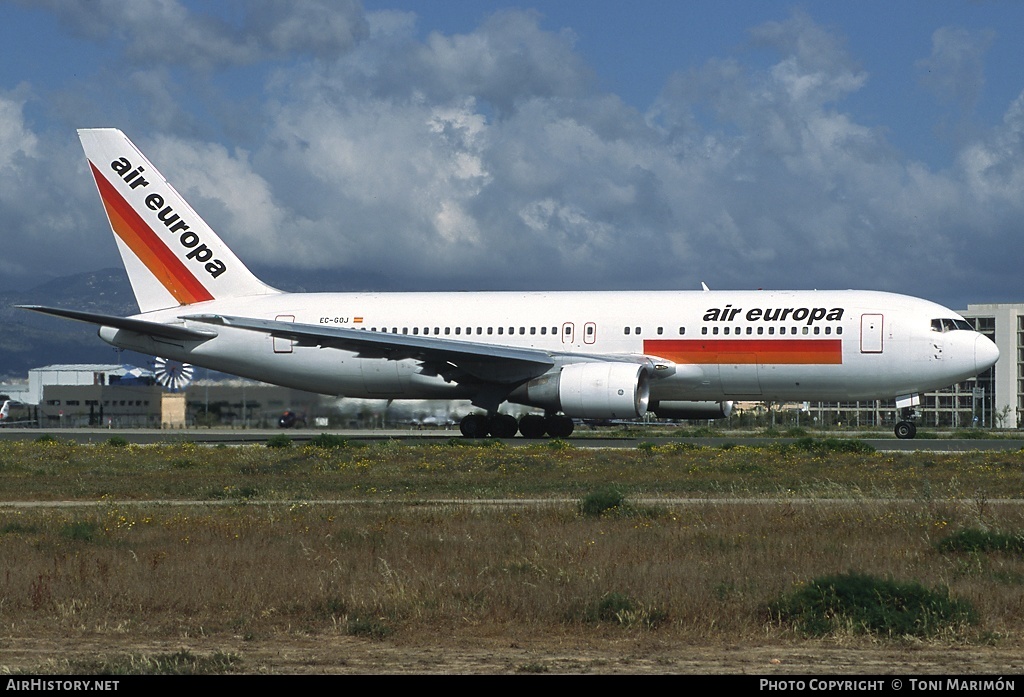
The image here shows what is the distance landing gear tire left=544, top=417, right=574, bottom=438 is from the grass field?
48.2 feet

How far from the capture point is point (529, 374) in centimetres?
3525

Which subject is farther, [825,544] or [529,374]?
[529,374]

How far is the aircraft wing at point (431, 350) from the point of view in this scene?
3409 centimetres

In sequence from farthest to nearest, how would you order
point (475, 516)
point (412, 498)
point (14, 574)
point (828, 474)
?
point (828, 474) < point (412, 498) < point (475, 516) < point (14, 574)

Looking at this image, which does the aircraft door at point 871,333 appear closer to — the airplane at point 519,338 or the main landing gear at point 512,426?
the airplane at point 519,338

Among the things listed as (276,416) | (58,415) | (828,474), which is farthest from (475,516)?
(58,415)

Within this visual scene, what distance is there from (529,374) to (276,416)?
10139 millimetres

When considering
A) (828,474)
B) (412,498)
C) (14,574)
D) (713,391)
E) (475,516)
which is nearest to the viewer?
(14,574)

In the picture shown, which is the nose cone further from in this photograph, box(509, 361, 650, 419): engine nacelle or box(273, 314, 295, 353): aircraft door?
box(273, 314, 295, 353): aircraft door

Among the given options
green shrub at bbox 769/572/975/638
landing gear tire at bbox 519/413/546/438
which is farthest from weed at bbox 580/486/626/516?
landing gear tire at bbox 519/413/546/438

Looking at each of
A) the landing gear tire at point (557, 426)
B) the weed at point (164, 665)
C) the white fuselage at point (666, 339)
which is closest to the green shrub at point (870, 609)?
the weed at point (164, 665)

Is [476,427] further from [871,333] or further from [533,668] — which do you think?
[533,668]

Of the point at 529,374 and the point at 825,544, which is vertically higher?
the point at 529,374

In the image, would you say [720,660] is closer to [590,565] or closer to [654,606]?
[654,606]
